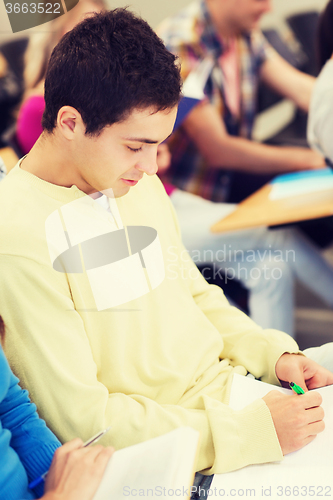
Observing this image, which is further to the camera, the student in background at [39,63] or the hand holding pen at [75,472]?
the student in background at [39,63]

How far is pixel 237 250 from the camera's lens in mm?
1519

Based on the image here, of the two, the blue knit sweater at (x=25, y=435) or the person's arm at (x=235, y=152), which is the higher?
the blue knit sweater at (x=25, y=435)

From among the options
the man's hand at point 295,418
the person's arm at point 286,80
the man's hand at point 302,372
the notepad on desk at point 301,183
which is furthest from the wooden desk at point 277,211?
the person's arm at point 286,80

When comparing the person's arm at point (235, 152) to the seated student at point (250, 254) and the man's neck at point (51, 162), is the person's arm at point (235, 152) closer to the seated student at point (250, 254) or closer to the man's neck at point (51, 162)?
the seated student at point (250, 254)

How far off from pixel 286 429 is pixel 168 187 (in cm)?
94

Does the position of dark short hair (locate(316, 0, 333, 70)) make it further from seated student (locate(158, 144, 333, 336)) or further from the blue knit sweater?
the blue knit sweater

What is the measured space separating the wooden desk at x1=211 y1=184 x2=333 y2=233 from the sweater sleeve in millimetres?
746

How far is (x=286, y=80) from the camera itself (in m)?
2.16

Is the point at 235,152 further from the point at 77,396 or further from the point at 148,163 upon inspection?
the point at 77,396

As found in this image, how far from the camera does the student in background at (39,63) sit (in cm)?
79

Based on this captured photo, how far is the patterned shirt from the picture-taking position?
178 centimetres

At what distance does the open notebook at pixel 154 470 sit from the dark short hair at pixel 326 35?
129cm

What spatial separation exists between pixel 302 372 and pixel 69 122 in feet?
1.92

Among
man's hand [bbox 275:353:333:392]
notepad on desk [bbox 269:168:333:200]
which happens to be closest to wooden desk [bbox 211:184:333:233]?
notepad on desk [bbox 269:168:333:200]
